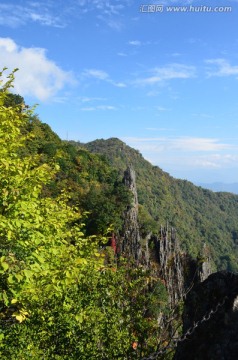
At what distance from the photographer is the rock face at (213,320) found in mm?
7506

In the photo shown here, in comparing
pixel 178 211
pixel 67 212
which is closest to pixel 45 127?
pixel 67 212

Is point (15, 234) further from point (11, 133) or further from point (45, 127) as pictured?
point (45, 127)

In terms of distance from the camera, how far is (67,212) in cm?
1537

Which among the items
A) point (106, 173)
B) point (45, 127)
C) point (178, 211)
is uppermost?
point (45, 127)

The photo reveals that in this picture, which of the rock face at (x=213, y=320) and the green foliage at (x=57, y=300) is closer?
the rock face at (x=213, y=320)

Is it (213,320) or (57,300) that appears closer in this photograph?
(213,320)

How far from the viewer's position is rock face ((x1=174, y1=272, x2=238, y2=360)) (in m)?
7.51

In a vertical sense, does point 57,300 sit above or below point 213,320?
below

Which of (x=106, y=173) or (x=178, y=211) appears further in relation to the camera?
(x=178, y=211)

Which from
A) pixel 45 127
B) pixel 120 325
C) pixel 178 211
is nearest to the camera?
pixel 120 325

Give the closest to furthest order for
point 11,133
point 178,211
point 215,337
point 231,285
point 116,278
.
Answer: point 215,337 < point 231,285 < point 116,278 < point 11,133 < point 178,211

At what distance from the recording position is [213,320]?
820 centimetres

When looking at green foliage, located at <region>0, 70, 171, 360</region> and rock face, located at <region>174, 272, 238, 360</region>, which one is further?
green foliage, located at <region>0, 70, 171, 360</region>

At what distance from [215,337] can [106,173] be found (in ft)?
308
